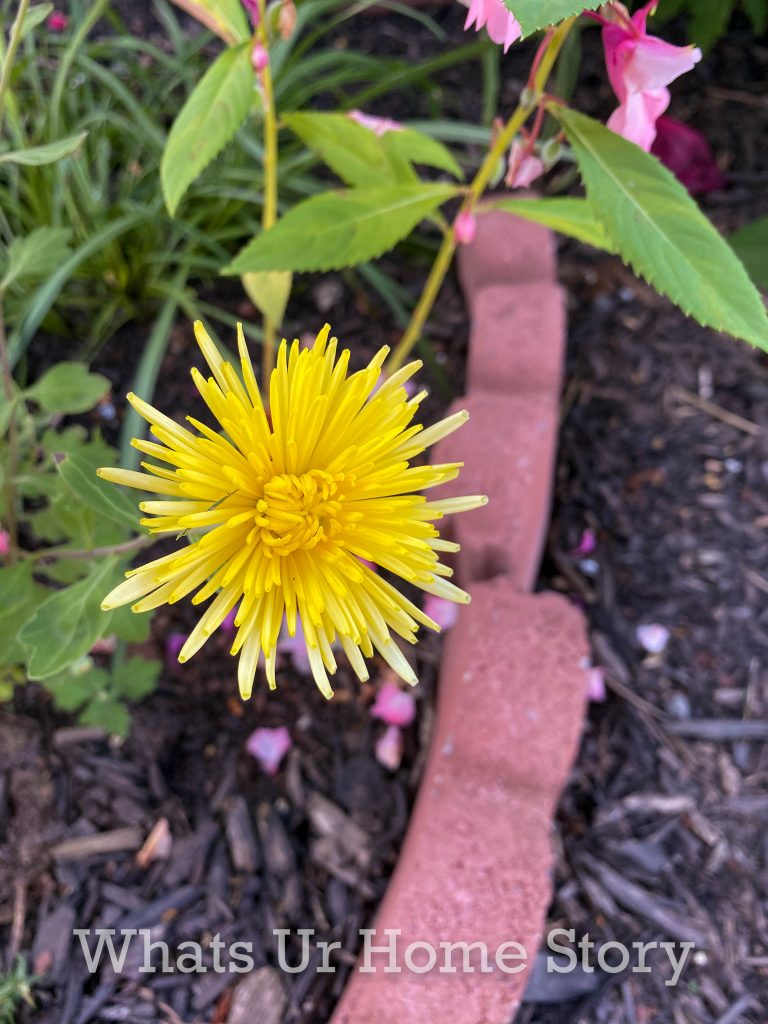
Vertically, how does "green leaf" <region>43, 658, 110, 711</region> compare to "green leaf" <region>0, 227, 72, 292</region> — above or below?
below

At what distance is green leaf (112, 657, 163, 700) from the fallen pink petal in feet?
2.63

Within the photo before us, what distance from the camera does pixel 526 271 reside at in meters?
1.39

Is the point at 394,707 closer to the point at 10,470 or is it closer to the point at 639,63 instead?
the point at 10,470

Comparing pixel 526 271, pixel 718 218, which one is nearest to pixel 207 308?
pixel 526 271

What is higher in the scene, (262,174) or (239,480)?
(262,174)

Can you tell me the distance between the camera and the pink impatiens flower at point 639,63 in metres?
0.69

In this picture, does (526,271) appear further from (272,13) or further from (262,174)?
(272,13)

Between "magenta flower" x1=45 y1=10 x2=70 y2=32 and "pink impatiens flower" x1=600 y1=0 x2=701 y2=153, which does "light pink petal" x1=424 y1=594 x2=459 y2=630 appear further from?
"magenta flower" x1=45 y1=10 x2=70 y2=32

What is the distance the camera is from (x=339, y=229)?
879 mm

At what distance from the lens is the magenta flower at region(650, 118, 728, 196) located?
1.50 m

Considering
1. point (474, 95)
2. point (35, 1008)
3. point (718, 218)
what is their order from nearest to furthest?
point (35, 1008) < point (718, 218) < point (474, 95)

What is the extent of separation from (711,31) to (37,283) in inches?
51.2

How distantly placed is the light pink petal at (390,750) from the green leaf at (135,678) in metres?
0.35

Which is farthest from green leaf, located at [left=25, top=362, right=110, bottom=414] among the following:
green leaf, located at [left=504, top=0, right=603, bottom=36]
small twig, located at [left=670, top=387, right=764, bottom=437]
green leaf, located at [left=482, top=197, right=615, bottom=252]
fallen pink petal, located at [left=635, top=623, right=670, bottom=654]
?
small twig, located at [left=670, top=387, right=764, bottom=437]
